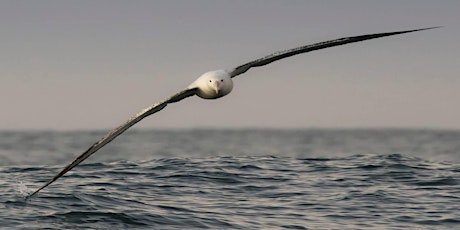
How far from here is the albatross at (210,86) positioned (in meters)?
14.2

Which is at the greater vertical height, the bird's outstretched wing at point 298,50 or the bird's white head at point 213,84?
the bird's outstretched wing at point 298,50

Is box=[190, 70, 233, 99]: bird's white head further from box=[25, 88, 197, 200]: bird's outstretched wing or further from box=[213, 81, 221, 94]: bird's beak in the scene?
box=[25, 88, 197, 200]: bird's outstretched wing

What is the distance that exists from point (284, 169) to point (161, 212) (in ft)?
28.4

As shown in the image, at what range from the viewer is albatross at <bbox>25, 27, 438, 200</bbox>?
46.5 ft

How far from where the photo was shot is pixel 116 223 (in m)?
17.9

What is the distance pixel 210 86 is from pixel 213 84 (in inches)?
4.3

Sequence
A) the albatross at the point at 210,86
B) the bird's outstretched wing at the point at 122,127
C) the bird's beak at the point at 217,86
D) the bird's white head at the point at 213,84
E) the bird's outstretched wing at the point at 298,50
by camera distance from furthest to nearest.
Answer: the bird's outstretched wing at the point at 298,50 → the bird's outstretched wing at the point at 122,127 → the albatross at the point at 210,86 → the bird's white head at the point at 213,84 → the bird's beak at the point at 217,86

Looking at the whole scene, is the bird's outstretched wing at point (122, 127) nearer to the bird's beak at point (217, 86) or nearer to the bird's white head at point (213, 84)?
the bird's white head at point (213, 84)

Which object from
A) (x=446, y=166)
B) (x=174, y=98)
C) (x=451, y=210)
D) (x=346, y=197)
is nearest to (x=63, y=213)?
(x=174, y=98)

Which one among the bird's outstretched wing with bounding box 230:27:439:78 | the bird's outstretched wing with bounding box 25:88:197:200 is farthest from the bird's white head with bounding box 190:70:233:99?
the bird's outstretched wing with bounding box 230:27:439:78

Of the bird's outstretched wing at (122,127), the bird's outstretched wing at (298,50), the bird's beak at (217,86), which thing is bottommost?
the bird's outstretched wing at (122,127)

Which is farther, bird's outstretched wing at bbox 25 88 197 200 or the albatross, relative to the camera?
bird's outstretched wing at bbox 25 88 197 200

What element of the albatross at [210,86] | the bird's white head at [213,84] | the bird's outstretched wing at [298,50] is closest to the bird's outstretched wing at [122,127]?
the albatross at [210,86]

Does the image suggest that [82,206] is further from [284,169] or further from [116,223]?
[284,169]
